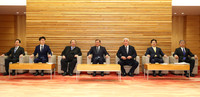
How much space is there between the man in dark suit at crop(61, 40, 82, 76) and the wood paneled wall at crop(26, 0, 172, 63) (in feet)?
1.73

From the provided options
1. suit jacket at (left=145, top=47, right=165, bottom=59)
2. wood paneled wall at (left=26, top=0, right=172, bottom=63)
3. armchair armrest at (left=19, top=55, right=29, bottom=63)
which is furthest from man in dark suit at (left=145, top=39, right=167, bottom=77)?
armchair armrest at (left=19, top=55, right=29, bottom=63)

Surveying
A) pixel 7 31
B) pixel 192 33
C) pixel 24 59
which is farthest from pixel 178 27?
pixel 7 31

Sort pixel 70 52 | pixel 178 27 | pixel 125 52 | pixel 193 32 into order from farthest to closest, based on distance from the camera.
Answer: pixel 178 27, pixel 193 32, pixel 70 52, pixel 125 52

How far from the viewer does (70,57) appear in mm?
6578

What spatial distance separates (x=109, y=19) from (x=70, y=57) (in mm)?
2026

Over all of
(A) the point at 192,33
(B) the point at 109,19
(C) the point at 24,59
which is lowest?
(C) the point at 24,59

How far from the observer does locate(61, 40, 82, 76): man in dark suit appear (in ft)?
21.1

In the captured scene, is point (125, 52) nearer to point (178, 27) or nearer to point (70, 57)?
point (70, 57)

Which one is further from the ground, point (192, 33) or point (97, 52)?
point (192, 33)

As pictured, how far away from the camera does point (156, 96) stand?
369 centimetres

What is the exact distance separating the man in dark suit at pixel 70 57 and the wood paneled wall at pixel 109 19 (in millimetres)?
526

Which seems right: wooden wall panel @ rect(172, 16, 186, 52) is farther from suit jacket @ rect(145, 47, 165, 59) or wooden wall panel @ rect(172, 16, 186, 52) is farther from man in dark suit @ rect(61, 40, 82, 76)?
man in dark suit @ rect(61, 40, 82, 76)

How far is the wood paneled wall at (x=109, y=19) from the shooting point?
7223mm

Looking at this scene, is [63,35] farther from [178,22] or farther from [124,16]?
[178,22]
